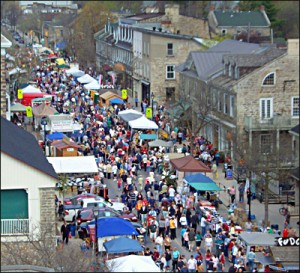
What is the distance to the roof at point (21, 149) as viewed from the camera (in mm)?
27656

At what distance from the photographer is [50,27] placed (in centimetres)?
15412

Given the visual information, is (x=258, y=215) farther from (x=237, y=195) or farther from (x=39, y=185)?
(x=39, y=185)

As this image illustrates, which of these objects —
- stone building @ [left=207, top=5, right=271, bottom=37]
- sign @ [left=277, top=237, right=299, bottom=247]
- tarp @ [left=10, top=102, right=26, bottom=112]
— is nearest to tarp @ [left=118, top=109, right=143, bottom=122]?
tarp @ [left=10, top=102, right=26, bottom=112]

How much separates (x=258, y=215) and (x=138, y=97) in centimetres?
4394

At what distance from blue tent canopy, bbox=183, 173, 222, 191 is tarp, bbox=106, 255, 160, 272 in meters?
13.2

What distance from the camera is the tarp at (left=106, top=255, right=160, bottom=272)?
91.4 ft

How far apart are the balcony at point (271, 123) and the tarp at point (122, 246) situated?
20.6 m

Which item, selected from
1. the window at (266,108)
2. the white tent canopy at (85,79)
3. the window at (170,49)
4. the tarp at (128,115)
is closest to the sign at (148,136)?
the tarp at (128,115)

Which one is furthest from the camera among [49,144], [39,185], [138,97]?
[138,97]

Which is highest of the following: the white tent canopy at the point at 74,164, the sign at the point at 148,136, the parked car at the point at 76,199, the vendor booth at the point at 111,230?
the vendor booth at the point at 111,230

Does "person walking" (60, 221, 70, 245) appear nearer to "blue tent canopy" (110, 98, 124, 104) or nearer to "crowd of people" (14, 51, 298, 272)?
"crowd of people" (14, 51, 298, 272)

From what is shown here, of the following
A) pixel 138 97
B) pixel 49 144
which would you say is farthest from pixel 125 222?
pixel 138 97

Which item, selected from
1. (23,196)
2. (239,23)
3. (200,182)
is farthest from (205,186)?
(239,23)

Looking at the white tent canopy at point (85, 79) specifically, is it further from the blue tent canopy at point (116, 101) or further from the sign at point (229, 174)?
the sign at point (229, 174)
